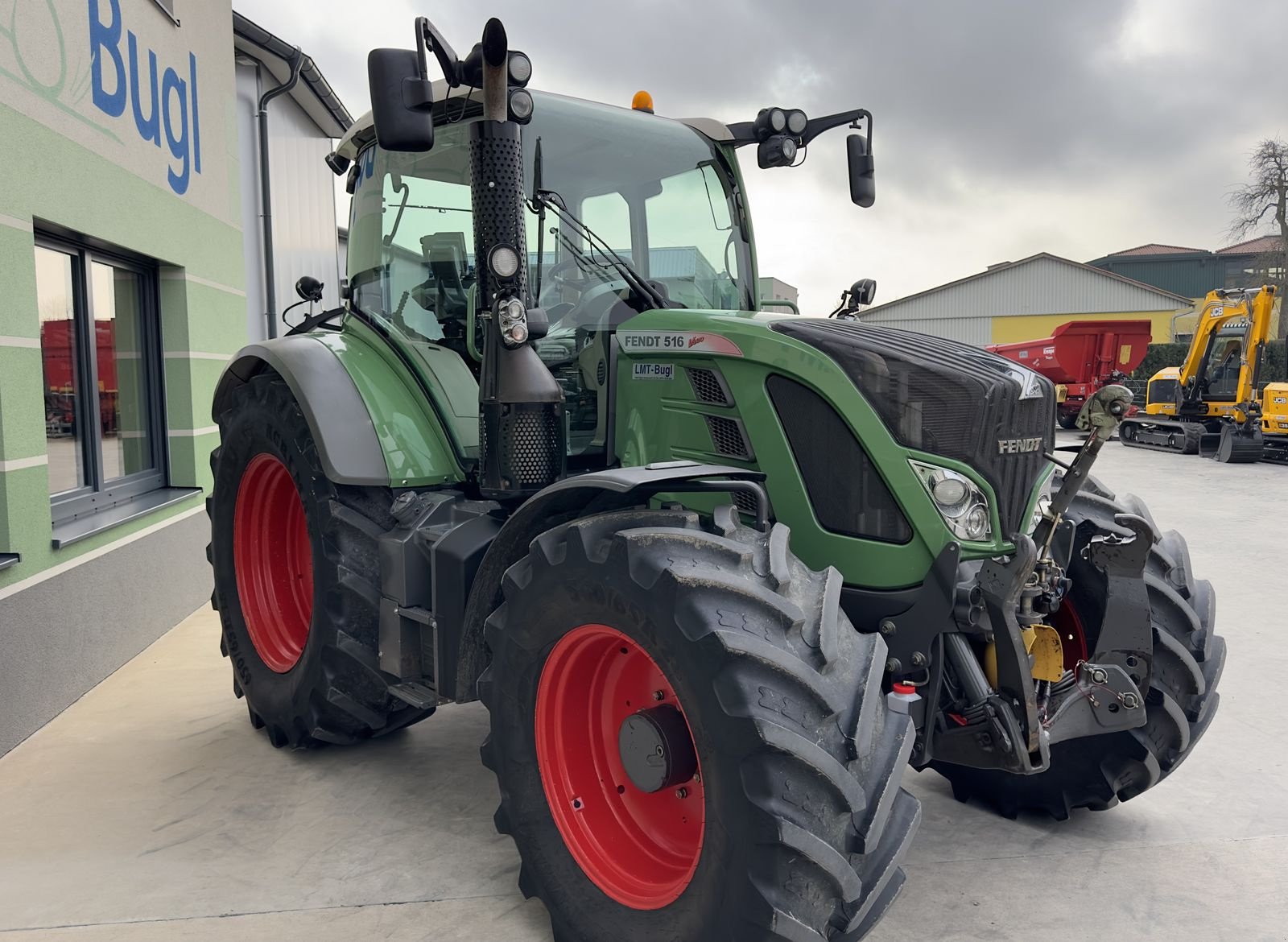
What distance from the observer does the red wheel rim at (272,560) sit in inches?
176

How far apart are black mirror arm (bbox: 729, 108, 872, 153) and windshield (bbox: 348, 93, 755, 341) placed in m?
0.12

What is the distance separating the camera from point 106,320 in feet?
20.0

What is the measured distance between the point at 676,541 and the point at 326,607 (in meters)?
1.76

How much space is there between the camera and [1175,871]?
321 centimetres

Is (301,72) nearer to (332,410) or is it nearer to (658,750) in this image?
(332,410)

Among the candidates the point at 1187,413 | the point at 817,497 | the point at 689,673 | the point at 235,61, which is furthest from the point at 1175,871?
the point at 1187,413

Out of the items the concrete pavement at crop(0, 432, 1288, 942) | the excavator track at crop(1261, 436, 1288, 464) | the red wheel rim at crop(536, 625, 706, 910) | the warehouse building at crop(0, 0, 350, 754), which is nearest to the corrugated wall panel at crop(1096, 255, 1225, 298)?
the excavator track at crop(1261, 436, 1288, 464)

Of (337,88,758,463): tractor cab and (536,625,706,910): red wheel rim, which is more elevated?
(337,88,758,463): tractor cab

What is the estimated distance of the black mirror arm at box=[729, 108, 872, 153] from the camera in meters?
3.99

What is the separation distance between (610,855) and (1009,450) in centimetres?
153

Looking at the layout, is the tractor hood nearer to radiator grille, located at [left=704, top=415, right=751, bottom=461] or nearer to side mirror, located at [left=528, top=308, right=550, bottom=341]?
radiator grille, located at [left=704, top=415, right=751, bottom=461]

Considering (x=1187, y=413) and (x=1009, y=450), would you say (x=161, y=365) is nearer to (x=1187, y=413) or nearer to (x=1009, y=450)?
(x=1009, y=450)

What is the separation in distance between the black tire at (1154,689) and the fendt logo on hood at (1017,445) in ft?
1.29

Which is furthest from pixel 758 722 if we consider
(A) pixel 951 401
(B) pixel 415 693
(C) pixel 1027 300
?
(C) pixel 1027 300
